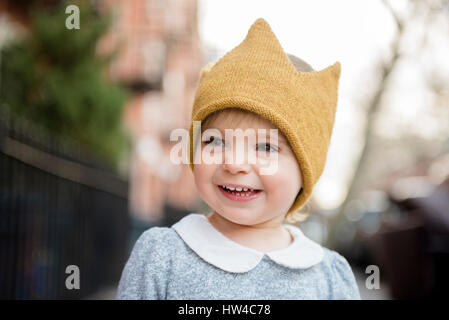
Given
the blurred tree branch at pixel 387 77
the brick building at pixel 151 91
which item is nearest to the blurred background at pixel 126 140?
the blurred tree branch at pixel 387 77

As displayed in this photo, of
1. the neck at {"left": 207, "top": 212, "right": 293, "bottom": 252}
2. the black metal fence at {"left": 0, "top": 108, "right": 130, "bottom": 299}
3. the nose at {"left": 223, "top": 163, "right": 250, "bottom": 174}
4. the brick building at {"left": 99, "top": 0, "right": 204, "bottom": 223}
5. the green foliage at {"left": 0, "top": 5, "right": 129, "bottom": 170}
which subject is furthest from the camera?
the brick building at {"left": 99, "top": 0, "right": 204, "bottom": 223}

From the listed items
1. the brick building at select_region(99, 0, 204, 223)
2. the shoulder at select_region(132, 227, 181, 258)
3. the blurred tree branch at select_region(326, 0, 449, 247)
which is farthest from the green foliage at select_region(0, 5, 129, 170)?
the shoulder at select_region(132, 227, 181, 258)

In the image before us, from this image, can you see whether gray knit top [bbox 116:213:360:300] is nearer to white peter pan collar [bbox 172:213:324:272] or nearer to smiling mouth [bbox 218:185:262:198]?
white peter pan collar [bbox 172:213:324:272]

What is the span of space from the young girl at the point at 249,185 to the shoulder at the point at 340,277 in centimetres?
2

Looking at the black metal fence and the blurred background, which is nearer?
the blurred background

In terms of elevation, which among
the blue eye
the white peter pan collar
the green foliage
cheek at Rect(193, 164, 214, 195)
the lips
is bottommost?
the white peter pan collar

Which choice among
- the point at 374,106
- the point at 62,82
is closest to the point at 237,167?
the point at 374,106

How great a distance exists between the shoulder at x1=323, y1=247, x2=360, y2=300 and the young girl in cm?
2

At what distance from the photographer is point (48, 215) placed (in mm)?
3789

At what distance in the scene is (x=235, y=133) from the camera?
4.06 feet

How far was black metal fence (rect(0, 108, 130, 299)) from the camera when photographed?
3.22 m

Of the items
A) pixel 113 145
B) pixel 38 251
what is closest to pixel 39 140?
pixel 38 251
